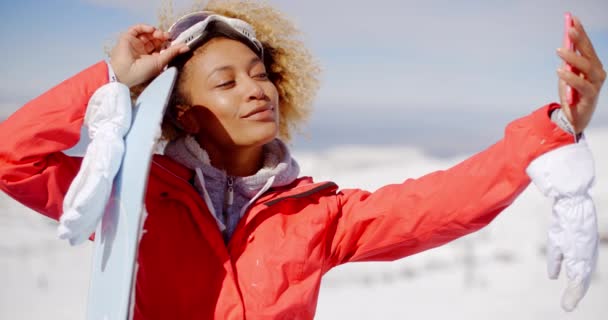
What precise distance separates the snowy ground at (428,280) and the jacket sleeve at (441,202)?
3852mm

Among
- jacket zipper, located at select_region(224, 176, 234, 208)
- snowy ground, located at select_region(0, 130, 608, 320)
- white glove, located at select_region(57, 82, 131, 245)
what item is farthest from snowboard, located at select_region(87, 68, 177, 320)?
snowy ground, located at select_region(0, 130, 608, 320)

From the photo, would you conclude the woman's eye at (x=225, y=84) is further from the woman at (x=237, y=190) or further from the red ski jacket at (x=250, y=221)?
the red ski jacket at (x=250, y=221)

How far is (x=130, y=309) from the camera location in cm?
198

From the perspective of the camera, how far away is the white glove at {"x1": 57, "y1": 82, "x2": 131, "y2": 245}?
Result: 6.66 feet

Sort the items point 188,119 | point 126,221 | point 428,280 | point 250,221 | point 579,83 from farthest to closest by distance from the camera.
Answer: point 428,280 < point 188,119 < point 250,221 < point 126,221 < point 579,83

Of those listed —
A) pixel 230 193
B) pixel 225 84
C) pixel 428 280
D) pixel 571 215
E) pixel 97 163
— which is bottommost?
pixel 428 280

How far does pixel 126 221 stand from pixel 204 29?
2.65ft

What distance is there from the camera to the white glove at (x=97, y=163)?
6.66 feet

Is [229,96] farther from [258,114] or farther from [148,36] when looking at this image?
[148,36]

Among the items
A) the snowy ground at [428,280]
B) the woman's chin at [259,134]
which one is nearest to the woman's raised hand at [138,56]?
the woman's chin at [259,134]

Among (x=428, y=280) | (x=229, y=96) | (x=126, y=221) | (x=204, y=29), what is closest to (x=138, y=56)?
(x=204, y=29)

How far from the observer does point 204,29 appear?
2.50m

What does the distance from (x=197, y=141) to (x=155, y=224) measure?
0.41 m

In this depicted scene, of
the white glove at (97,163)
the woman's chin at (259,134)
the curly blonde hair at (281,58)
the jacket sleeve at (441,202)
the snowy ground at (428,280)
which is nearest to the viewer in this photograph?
the jacket sleeve at (441,202)
